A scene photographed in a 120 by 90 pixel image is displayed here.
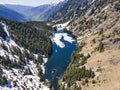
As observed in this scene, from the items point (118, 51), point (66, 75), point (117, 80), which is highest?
point (118, 51)

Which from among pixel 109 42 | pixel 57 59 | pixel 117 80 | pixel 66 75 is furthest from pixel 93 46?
pixel 117 80

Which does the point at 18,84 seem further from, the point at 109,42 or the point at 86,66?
the point at 109,42

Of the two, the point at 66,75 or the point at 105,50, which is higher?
the point at 105,50

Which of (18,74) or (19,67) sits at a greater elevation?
(19,67)

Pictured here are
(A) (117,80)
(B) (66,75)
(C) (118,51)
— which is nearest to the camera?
(A) (117,80)

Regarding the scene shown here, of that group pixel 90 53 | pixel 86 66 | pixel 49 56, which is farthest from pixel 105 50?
pixel 49 56

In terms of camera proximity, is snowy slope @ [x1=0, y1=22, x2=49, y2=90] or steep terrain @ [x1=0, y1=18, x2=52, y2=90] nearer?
snowy slope @ [x1=0, y1=22, x2=49, y2=90]

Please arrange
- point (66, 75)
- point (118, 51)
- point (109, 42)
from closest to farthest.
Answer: point (66, 75) < point (118, 51) < point (109, 42)

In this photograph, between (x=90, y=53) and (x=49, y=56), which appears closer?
(x=90, y=53)

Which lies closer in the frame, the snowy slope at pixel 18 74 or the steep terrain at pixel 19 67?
the snowy slope at pixel 18 74

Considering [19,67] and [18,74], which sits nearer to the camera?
[18,74]
